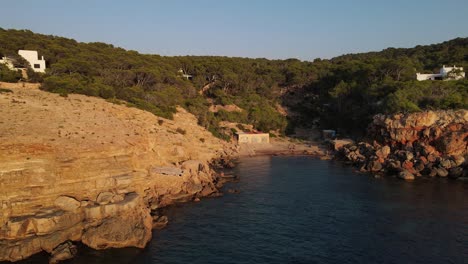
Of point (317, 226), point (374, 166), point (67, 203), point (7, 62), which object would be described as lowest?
point (317, 226)

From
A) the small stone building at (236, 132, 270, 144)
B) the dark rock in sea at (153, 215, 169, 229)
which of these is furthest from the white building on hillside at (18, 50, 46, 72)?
the dark rock in sea at (153, 215, 169, 229)

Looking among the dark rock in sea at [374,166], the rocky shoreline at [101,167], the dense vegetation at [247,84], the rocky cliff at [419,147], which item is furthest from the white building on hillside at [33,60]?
the dark rock in sea at [374,166]

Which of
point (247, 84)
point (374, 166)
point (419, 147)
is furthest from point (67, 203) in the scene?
point (247, 84)

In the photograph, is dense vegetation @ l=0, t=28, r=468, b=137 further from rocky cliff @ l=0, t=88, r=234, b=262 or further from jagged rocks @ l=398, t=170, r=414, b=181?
rocky cliff @ l=0, t=88, r=234, b=262

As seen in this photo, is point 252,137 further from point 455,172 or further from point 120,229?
point 120,229

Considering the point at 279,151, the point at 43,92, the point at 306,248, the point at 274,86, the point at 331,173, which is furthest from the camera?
the point at 274,86

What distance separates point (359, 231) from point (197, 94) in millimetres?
61259

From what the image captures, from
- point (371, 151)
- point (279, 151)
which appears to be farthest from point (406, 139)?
point (279, 151)

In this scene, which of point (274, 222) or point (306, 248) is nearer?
point (306, 248)

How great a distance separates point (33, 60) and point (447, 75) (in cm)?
7454

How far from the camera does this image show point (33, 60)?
6075cm

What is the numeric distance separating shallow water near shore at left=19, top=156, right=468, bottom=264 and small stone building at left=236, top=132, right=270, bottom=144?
953 inches

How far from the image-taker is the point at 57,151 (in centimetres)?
2725

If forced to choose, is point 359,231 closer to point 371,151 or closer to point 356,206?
point 356,206
